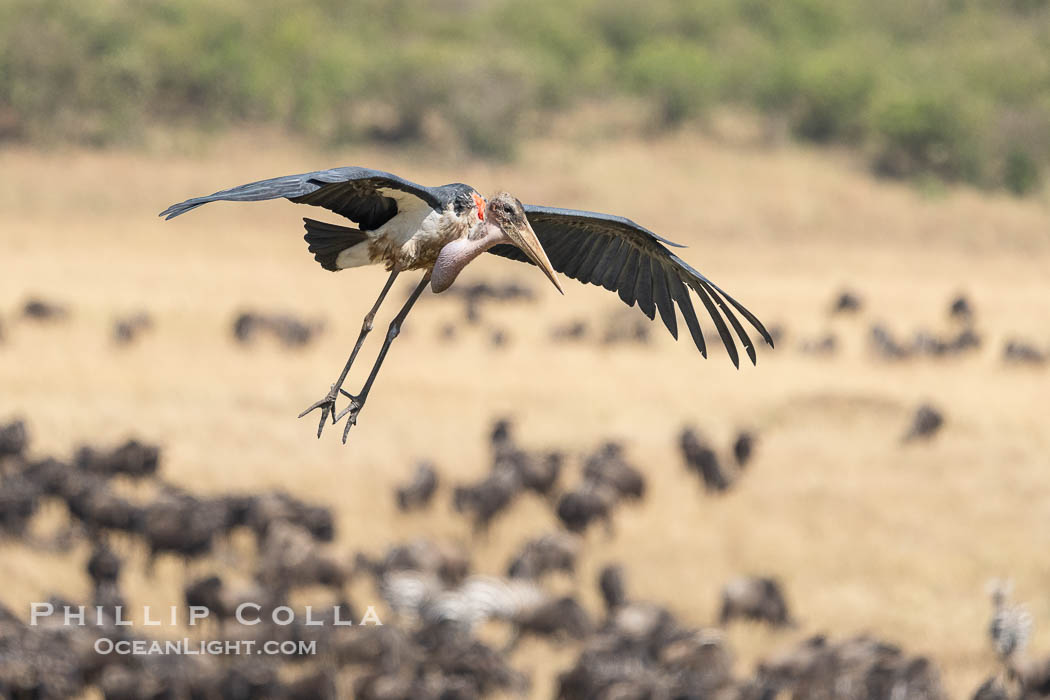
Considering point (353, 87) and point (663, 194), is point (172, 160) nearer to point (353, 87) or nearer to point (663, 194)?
point (353, 87)

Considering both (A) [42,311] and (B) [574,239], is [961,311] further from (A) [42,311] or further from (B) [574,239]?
(B) [574,239]

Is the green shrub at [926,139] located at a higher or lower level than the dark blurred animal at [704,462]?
higher

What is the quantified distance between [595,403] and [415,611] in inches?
495

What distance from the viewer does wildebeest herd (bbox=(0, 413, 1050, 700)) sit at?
586 inches

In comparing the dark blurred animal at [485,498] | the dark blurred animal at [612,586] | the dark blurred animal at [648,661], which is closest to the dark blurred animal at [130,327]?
the dark blurred animal at [485,498]

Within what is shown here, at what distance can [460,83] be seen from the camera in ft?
222

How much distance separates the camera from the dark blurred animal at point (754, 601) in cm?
1878

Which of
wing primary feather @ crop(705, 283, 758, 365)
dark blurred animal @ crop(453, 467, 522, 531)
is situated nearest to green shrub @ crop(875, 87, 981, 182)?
→ dark blurred animal @ crop(453, 467, 522, 531)

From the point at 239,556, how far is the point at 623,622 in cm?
627

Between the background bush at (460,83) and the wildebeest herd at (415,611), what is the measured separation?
140 feet

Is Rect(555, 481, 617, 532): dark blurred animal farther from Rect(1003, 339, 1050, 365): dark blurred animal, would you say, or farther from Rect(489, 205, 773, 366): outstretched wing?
Rect(1003, 339, 1050, 365): dark blurred animal

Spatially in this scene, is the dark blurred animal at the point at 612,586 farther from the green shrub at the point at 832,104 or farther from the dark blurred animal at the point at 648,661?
the green shrub at the point at 832,104

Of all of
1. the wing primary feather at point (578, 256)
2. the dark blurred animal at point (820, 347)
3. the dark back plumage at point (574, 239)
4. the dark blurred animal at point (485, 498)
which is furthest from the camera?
the dark blurred animal at point (820, 347)

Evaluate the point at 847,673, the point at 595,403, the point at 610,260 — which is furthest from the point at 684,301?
the point at 595,403
